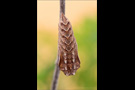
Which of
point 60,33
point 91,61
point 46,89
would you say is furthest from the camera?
point 91,61

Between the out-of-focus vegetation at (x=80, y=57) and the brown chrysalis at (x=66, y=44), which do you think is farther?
the out-of-focus vegetation at (x=80, y=57)

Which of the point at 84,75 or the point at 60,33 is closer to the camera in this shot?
the point at 60,33

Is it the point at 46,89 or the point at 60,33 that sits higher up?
the point at 60,33

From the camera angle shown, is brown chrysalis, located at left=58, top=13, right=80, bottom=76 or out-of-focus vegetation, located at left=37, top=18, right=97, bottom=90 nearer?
brown chrysalis, located at left=58, top=13, right=80, bottom=76

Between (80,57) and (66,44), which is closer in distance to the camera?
(66,44)

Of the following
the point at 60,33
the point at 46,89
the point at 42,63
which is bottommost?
the point at 46,89
